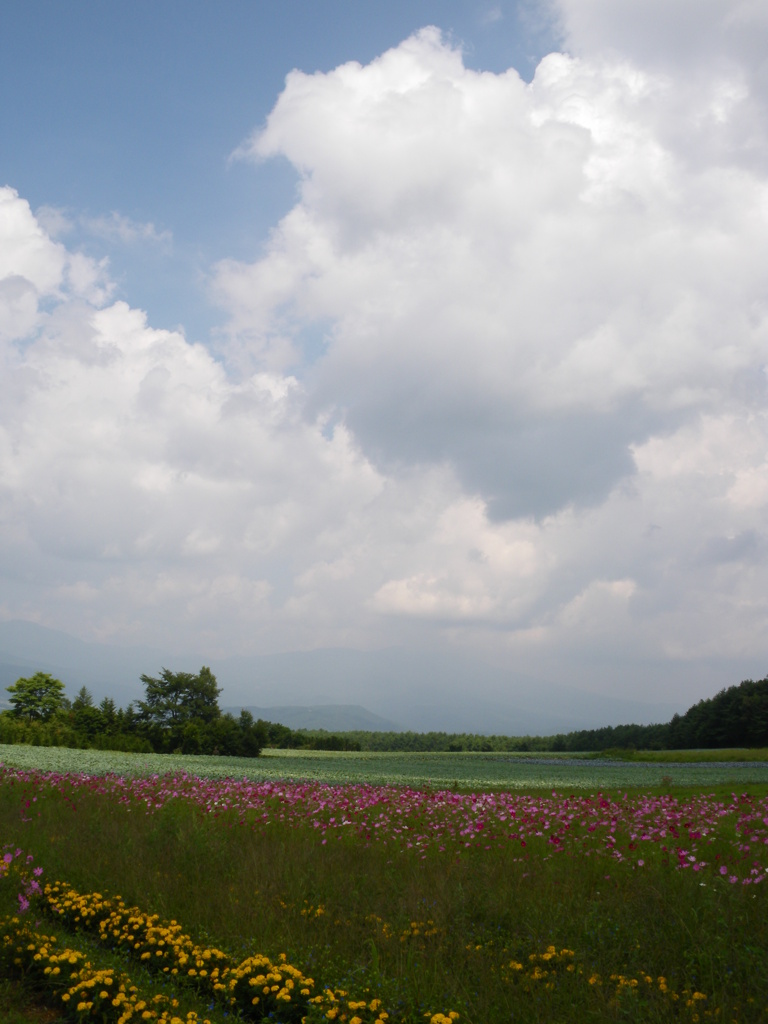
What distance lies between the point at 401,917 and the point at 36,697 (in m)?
85.4

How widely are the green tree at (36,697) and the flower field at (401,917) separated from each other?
75672mm

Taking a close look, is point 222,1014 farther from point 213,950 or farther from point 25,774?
point 25,774

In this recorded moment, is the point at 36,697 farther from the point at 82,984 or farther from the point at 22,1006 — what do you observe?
the point at 82,984

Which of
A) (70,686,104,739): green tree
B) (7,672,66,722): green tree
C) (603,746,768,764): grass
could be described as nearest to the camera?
(603,746,768,764): grass

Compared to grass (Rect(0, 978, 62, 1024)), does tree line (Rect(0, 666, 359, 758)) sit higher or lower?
lower

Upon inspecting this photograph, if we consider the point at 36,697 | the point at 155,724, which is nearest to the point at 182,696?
the point at 155,724

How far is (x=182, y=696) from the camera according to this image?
73188 millimetres

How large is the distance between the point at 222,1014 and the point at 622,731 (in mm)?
87734

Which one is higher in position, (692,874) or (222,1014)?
(692,874)

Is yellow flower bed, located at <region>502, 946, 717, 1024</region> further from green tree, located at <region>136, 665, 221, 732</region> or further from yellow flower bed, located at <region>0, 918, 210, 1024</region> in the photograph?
green tree, located at <region>136, 665, 221, 732</region>

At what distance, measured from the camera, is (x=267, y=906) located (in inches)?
312

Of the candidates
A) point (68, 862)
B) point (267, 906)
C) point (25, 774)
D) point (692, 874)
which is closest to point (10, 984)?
point (267, 906)

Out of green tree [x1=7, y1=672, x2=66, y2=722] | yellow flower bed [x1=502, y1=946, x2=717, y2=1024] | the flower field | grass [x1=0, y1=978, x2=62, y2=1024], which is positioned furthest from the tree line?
yellow flower bed [x1=502, y1=946, x2=717, y2=1024]

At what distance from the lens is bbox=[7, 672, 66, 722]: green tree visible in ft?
255
